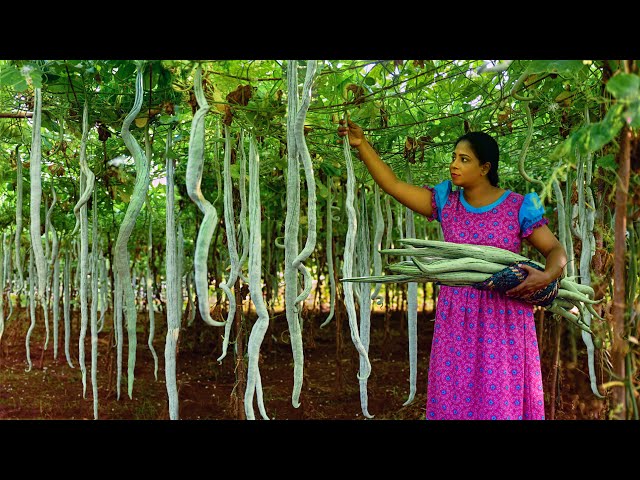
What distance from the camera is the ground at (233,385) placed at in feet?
13.7

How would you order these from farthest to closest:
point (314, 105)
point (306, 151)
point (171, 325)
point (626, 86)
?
1. point (314, 105)
2. point (171, 325)
3. point (306, 151)
4. point (626, 86)

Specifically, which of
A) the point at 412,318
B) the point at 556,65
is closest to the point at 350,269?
the point at 556,65

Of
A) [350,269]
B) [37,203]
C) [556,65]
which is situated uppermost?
[556,65]

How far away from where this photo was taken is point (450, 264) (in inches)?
75.5

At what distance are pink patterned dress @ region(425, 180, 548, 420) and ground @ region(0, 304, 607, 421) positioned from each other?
1104mm

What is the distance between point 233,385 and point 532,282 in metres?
3.18

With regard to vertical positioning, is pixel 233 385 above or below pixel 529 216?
below

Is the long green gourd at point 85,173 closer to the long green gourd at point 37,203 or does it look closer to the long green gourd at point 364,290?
the long green gourd at point 37,203

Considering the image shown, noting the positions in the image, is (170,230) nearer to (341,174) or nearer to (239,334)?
(239,334)

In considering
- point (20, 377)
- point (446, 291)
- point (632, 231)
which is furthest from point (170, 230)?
point (20, 377)

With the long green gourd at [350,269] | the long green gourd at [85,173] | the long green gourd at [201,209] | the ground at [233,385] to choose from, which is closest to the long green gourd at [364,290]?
the ground at [233,385]

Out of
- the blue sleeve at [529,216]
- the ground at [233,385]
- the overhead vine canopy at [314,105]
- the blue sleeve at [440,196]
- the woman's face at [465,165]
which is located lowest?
the ground at [233,385]

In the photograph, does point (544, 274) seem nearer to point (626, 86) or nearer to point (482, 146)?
point (482, 146)

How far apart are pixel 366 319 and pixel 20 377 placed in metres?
4.25
